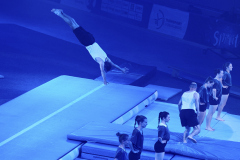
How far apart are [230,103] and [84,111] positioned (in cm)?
425

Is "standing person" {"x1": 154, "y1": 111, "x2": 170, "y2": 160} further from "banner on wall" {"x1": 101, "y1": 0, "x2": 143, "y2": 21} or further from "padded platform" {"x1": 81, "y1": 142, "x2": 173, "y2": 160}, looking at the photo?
"banner on wall" {"x1": 101, "y1": 0, "x2": 143, "y2": 21}

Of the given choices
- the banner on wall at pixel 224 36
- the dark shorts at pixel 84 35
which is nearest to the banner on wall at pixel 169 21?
the banner on wall at pixel 224 36

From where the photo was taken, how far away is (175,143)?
7.79 m

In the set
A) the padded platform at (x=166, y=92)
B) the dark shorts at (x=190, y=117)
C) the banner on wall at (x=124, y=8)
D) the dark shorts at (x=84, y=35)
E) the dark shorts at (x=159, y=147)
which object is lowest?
the dark shorts at (x=159, y=147)

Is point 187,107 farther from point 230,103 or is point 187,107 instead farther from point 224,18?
point 224,18

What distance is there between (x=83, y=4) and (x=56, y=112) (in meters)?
10.8

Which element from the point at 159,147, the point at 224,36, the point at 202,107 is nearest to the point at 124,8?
the point at 224,36

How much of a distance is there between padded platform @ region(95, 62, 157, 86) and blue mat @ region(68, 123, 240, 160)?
10.9 ft

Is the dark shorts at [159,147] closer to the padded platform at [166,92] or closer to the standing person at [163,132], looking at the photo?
the standing person at [163,132]

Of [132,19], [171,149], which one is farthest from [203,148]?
[132,19]

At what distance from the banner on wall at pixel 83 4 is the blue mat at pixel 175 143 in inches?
438

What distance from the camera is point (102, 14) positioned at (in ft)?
61.1

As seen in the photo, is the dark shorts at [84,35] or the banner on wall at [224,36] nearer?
the dark shorts at [84,35]

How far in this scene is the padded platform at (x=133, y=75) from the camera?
1183 centimetres
